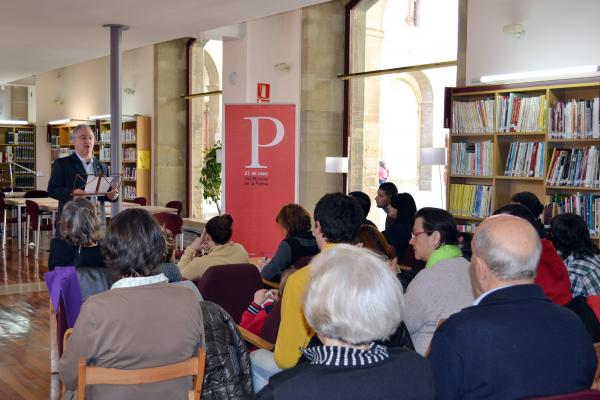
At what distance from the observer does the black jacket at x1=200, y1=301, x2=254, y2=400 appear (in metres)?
2.86

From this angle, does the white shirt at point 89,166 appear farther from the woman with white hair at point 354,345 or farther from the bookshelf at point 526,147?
the woman with white hair at point 354,345

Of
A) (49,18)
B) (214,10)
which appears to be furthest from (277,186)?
(49,18)

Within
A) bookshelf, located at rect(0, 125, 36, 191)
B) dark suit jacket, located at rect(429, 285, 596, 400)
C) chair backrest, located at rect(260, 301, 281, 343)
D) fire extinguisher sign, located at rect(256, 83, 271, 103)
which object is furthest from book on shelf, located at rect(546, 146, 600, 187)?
bookshelf, located at rect(0, 125, 36, 191)

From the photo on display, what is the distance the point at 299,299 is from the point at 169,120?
12.2 metres

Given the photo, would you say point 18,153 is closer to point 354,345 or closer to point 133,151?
point 133,151

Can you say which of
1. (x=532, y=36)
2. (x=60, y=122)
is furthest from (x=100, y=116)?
(x=532, y=36)

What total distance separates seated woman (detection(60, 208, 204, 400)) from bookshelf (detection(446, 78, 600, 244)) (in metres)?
4.98

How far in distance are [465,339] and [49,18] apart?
7.31m

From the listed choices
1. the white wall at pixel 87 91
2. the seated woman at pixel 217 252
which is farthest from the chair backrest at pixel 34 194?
the seated woman at pixel 217 252

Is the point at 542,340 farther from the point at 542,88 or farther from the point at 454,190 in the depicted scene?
the point at 454,190

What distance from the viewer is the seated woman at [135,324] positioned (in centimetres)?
243

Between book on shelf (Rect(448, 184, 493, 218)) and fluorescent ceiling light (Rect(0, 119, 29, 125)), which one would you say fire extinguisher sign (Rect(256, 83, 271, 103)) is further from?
fluorescent ceiling light (Rect(0, 119, 29, 125))

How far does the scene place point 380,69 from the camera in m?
10.6

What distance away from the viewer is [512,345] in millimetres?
1954
